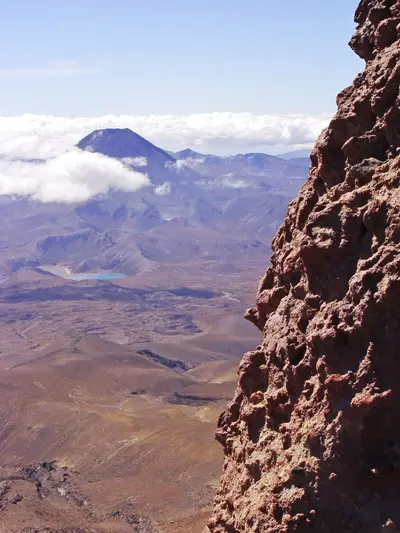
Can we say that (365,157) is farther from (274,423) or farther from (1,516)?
(1,516)

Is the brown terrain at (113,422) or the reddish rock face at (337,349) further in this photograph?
the brown terrain at (113,422)

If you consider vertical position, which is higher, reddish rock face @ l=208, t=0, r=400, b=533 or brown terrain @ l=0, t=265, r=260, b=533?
reddish rock face @ l=208, t=0, r=400, b=533

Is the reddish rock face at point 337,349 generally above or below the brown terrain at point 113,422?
above

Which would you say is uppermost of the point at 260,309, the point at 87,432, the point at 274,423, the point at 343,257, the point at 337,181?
the point at 337,181

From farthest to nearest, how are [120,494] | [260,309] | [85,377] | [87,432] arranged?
[85,377] < [87,432] < [120,494] < [260,309]

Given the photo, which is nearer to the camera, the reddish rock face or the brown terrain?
the reddish rock face

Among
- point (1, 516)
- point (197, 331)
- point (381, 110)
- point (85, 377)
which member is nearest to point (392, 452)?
point (381, 110)

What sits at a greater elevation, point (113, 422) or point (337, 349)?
point (337, 349)

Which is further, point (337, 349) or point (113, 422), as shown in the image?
point (113, 422)
